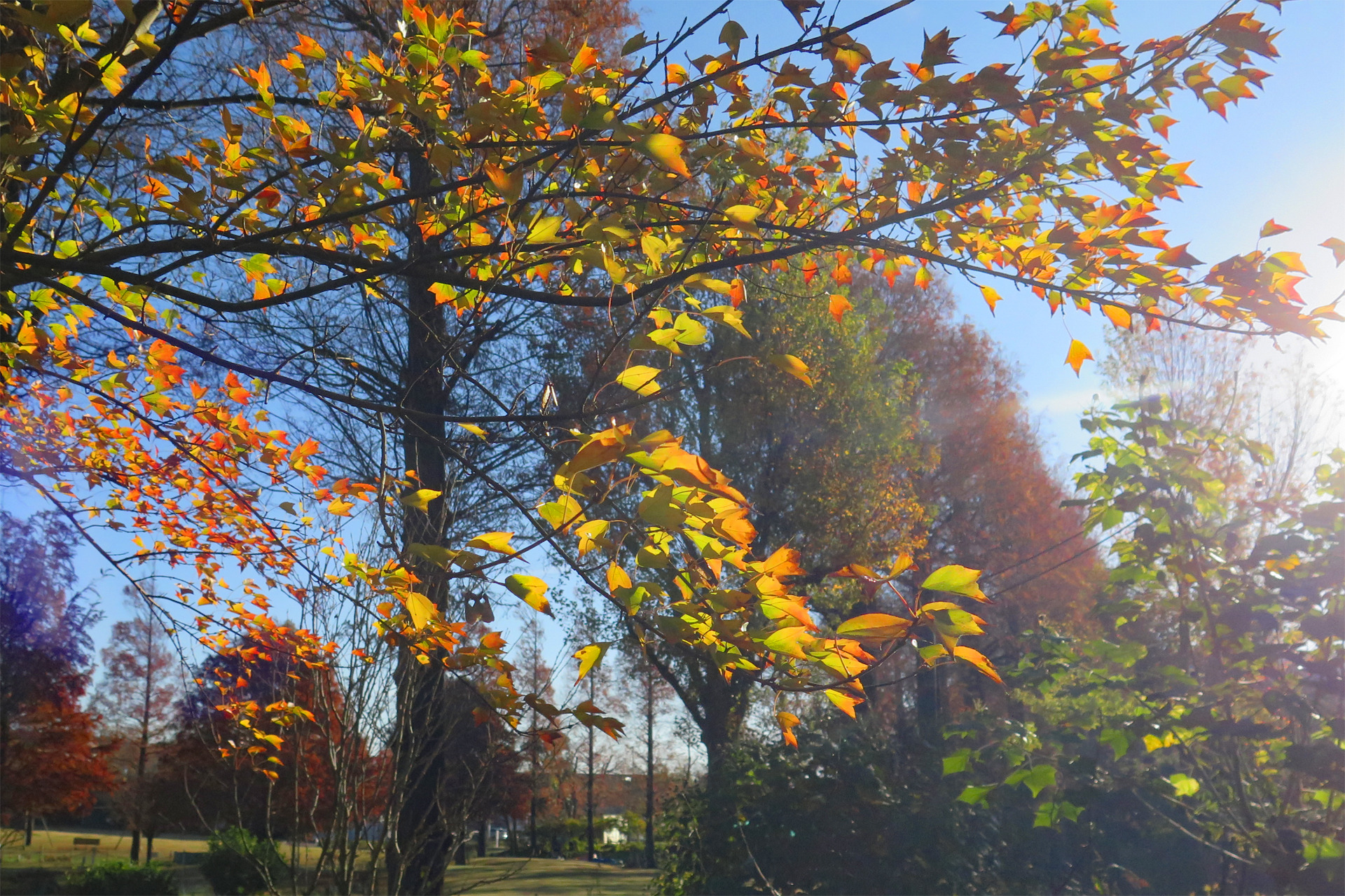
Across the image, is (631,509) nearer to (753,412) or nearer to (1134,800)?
(753,412)

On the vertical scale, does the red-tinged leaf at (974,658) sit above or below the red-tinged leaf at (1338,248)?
below

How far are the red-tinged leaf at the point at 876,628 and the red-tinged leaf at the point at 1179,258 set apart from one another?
3.76 ft

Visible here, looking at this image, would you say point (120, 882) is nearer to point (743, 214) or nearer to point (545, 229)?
point (545, 229)

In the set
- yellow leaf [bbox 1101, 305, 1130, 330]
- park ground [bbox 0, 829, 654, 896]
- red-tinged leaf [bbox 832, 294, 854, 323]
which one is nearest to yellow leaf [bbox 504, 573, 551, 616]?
red-tinged leaf [bbox 832, 294, 854, 323]

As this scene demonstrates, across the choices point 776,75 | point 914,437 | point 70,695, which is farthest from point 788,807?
point 70,695

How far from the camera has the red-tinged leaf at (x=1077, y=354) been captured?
2.00 meters

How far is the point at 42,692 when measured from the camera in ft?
43.5

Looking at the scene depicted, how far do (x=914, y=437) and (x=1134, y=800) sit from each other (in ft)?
30.7

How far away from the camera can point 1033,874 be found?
4.99m

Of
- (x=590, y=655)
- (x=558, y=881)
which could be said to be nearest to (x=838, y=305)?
(x=590, y=655)

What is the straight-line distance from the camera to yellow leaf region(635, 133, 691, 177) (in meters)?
1.23

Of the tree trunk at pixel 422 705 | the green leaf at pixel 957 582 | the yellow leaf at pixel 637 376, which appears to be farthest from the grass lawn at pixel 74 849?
the green leaf at pixel 957 582

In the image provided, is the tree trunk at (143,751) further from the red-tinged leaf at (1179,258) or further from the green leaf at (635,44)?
the red-tinged leaf at (1179,258)

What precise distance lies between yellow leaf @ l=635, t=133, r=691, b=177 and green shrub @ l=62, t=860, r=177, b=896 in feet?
44.1
